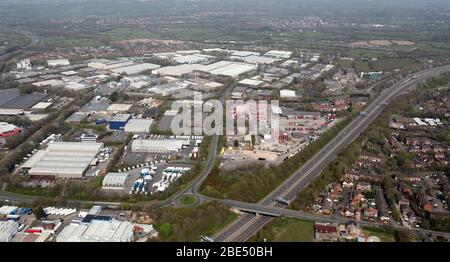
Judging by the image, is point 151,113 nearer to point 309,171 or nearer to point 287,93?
point 287,93

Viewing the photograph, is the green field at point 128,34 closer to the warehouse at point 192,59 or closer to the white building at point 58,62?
the white building at point 58,62

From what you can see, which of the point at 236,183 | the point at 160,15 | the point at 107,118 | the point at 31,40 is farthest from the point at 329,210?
the point at 160,15

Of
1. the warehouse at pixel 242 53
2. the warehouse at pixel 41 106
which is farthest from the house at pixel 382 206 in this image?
the warehouse at pixel 242 53

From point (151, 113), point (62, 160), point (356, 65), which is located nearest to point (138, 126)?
point (151, 113)

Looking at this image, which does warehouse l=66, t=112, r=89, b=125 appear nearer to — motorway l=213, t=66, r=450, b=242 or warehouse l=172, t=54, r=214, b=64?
motorway l=213, t=66, r=450, b=242

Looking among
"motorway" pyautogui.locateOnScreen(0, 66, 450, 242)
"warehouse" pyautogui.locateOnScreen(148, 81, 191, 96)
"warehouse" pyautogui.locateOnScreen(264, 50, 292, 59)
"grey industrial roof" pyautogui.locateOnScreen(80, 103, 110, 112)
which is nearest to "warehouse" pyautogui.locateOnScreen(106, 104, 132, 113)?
"grey industrial roof" pyautogui.locateOnScreen(80, 103, 110, 112)
